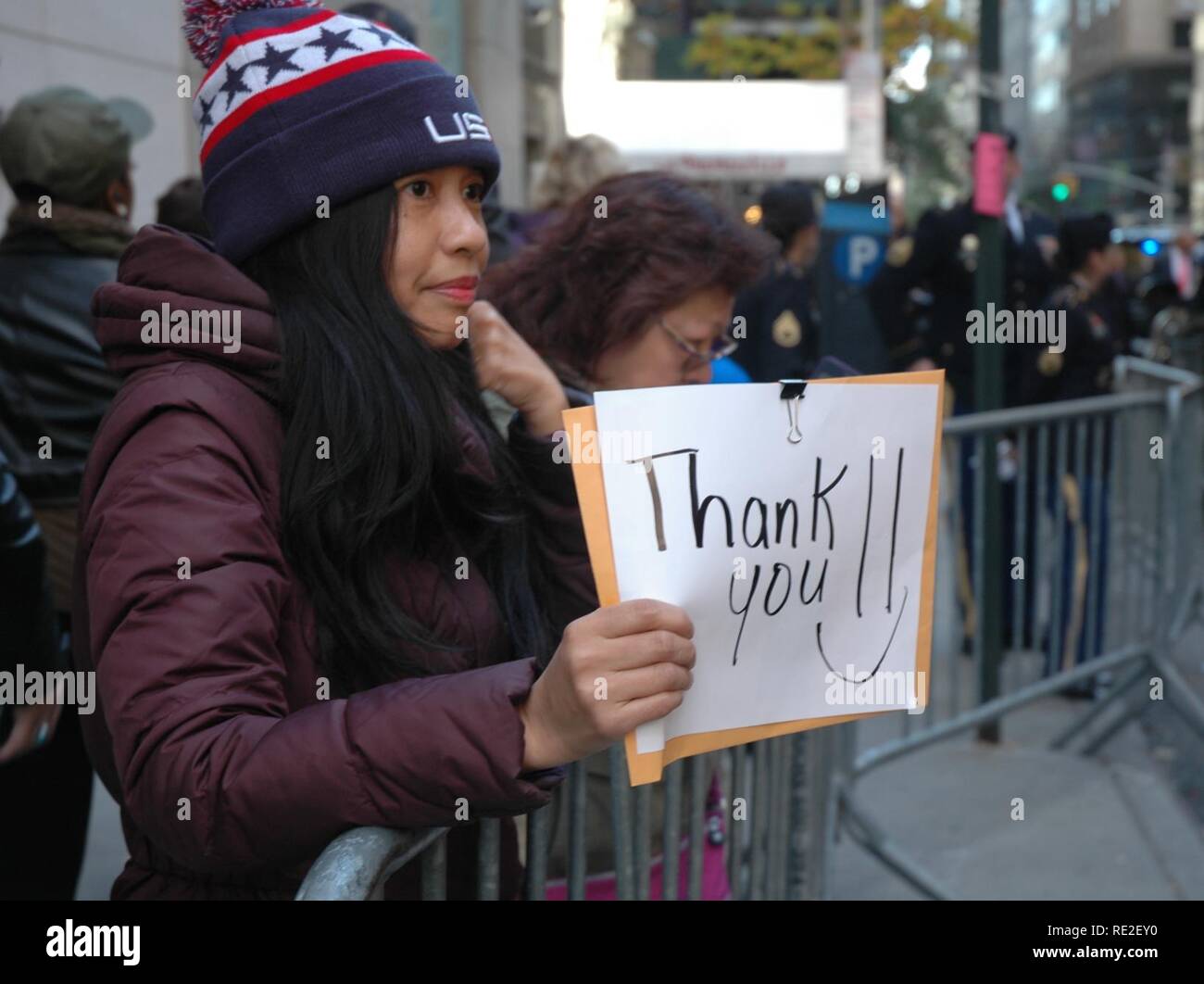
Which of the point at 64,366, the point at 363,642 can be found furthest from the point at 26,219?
the point at 363,642

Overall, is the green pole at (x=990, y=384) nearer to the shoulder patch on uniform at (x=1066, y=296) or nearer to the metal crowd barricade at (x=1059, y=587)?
the metal crowd barricade at (x=1059, y=587)

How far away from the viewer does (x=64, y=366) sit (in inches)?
134

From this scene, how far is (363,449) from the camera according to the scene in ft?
5.56

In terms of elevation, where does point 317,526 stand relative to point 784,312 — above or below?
below

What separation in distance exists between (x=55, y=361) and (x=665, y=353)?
1.43m

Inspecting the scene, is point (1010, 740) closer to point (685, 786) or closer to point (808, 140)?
point (685, 786)

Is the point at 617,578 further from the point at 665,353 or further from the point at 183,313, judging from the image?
the point at 665,353

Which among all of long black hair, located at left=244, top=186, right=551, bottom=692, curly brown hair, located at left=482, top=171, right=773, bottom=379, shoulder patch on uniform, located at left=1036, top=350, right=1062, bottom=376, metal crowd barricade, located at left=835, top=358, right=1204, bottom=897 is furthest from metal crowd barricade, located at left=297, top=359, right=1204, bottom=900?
long black hair, located at left=244, top=186, right=551, bottom=692

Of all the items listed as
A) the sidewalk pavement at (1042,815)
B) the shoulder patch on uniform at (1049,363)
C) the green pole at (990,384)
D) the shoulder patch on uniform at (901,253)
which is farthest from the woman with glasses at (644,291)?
the shoulder patch on uniform at (901,253)

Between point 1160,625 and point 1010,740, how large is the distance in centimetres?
72

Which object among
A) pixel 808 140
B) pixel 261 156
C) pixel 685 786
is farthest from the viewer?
pixel 808 140

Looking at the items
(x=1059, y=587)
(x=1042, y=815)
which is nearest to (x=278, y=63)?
(x=1042, y=815)

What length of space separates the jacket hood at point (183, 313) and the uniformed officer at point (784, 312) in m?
4.56

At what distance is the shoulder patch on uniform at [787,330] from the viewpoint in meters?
6.42
